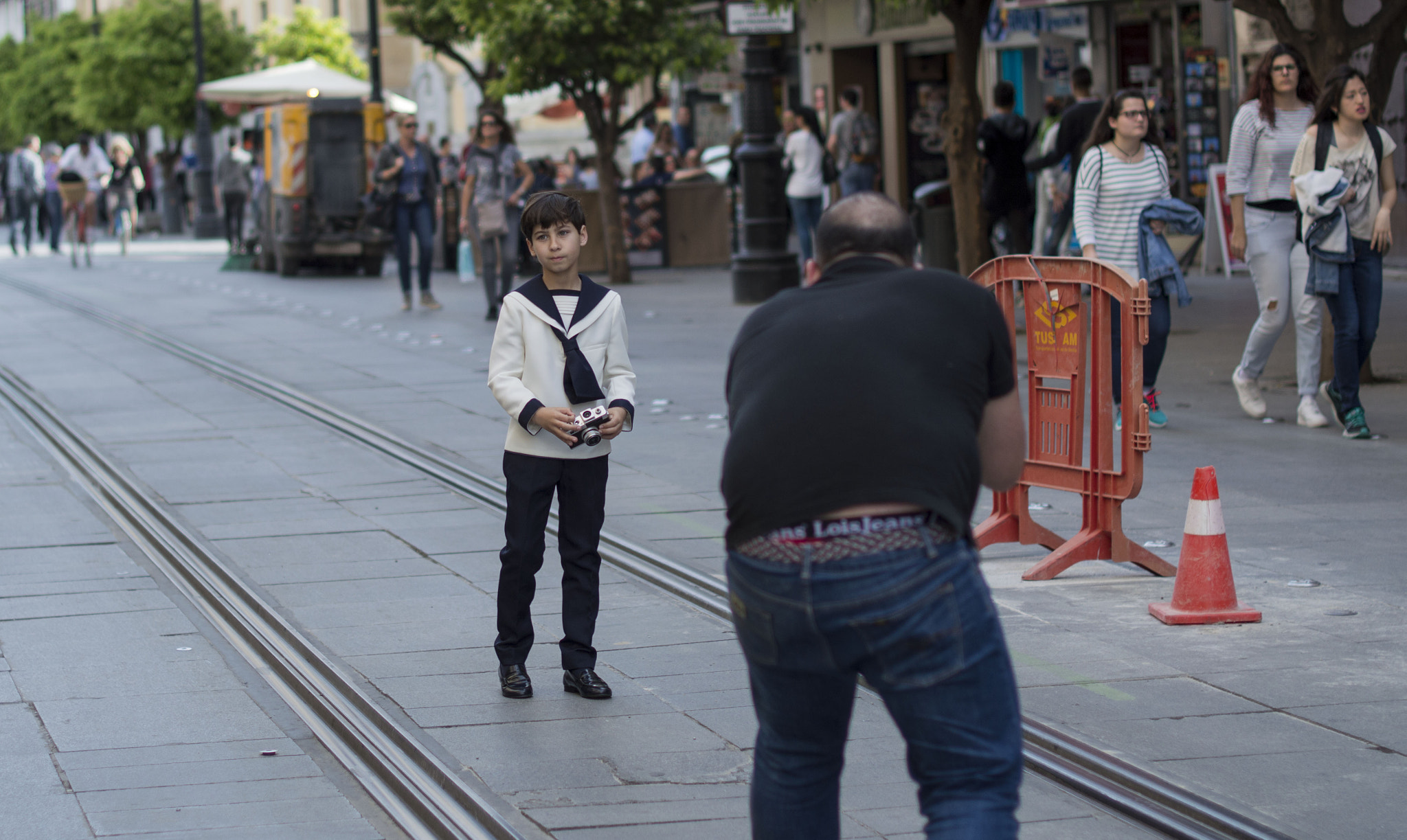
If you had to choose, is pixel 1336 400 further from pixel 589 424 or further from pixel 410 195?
pixel 410 195

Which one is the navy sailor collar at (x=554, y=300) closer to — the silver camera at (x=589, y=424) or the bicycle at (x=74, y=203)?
the silver camera at (x=589, y=424)

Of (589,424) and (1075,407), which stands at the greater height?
(589,424)

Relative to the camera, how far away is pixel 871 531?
2916 mm

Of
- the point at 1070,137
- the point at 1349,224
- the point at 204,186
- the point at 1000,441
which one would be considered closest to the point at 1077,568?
the point at 1349,224

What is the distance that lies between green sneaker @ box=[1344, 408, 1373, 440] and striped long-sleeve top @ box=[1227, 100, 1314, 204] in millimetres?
1186

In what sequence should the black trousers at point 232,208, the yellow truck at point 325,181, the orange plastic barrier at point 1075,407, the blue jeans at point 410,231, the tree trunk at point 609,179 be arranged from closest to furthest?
the orange plastic barrier at point 1075,407 < the blue jeans at point 410,231 < the tree trunk at point 609,179 < the yellow truck at point 325,181 < the black trousers at point 232,208

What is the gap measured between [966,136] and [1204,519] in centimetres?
861

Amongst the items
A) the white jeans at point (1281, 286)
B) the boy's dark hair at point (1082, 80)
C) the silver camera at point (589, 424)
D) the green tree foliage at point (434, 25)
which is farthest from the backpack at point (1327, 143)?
the green tree foliage at point (434, 25)

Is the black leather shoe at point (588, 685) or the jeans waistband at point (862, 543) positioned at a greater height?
the jeans waistband at point (862, 543)

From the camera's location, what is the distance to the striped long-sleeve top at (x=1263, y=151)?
9.32 metres

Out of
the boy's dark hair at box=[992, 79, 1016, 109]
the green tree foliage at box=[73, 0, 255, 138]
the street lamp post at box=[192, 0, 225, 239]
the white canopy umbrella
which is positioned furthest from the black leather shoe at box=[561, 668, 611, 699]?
the green tree foliage at box=[73, 0, 255, 138]

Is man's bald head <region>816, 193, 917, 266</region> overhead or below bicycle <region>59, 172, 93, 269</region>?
below

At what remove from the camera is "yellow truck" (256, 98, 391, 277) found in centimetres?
2325

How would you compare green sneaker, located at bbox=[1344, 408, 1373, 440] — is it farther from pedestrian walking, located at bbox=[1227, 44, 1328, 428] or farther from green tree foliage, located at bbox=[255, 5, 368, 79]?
green tree foliage, located at bbox=[255, 5, 368, 79]
